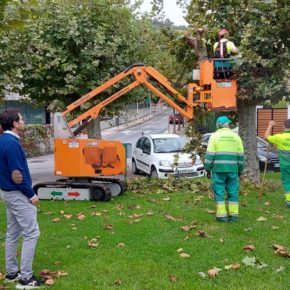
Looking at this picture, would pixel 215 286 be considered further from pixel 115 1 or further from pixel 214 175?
pixel 115 1

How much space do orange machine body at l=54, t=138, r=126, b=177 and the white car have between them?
4999mm

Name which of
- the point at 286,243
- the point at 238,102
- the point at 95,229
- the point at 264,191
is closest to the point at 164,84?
the point at 238,102

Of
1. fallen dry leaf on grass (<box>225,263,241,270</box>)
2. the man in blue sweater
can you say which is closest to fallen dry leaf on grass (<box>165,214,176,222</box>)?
fallen dry leaf on grass (<box>225,263,241,270</box>)

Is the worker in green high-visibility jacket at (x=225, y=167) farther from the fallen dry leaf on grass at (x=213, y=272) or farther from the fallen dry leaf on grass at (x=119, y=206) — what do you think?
the fallen dry leaf on grass at (x=213, y=272)

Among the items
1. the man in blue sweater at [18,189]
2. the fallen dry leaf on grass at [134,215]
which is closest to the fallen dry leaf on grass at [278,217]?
the fallen dry leaf on grass at [134,215]

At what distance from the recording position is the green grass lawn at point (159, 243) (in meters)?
6.00

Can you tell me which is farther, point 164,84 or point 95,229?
point 164,84

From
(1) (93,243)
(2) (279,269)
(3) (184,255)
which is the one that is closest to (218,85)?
(1) (93,243)

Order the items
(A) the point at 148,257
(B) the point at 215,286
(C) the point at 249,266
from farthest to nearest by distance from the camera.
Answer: (A) the point at 148,257
(C) the point at 249,266
(B) the point at 215,286

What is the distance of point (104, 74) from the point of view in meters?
16.9

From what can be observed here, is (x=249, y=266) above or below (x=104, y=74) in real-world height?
below

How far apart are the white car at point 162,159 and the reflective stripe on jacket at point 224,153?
304 inches

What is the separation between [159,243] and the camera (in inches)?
298

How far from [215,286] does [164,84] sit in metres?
7.22
